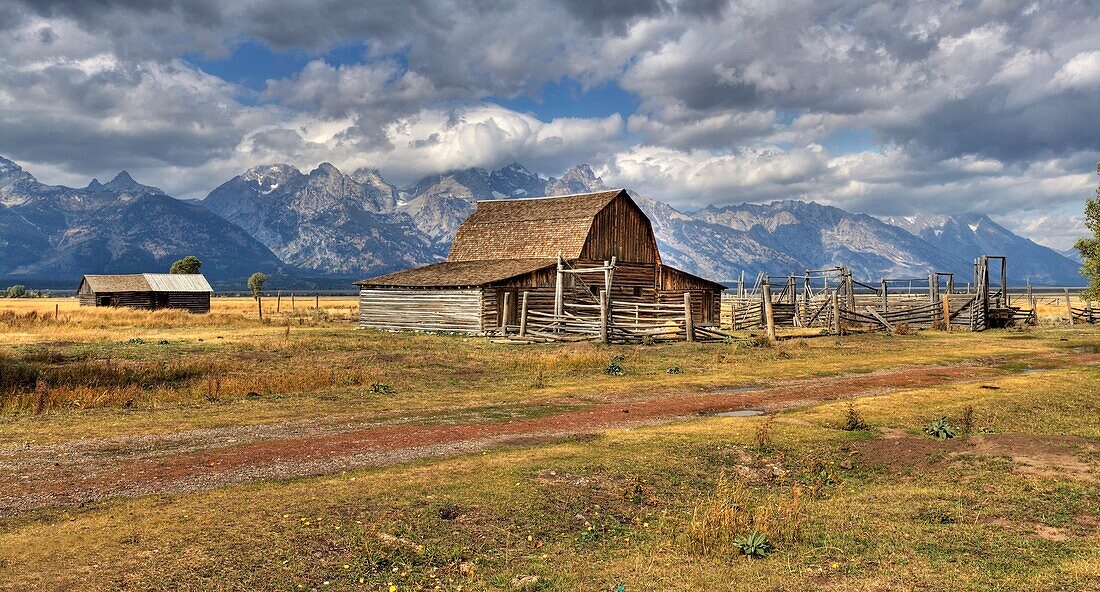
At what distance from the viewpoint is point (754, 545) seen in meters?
7.07

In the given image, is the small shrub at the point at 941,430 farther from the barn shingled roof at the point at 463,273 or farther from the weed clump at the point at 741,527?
the barn shingled roof at the point at 463,273

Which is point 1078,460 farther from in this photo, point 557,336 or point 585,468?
point 557,336

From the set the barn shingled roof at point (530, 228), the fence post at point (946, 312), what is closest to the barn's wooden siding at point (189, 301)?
the barn shingled roof at point (530, 228)

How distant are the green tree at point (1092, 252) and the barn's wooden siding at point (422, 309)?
88.3 ft

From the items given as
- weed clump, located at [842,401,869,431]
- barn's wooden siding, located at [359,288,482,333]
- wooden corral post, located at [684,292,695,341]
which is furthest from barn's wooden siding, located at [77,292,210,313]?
weed clump, located at [842,401,869,431]

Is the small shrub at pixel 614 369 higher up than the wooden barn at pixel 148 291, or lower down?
lower down

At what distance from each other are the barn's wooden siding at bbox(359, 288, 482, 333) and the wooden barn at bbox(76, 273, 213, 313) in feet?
92.7

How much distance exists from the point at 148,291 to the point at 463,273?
3650cm

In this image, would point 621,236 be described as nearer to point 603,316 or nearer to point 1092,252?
point 603,316

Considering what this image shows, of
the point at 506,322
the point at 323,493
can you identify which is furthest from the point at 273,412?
the point at 506,322

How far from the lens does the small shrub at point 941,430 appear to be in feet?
39.4

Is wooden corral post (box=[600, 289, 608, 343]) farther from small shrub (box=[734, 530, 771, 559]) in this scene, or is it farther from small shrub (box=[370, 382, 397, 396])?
small shrub (box=[734, 530, 771, 559])

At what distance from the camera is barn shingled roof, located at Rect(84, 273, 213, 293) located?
208 ft

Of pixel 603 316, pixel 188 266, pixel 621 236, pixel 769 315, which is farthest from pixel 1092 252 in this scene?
pixel 188 266
